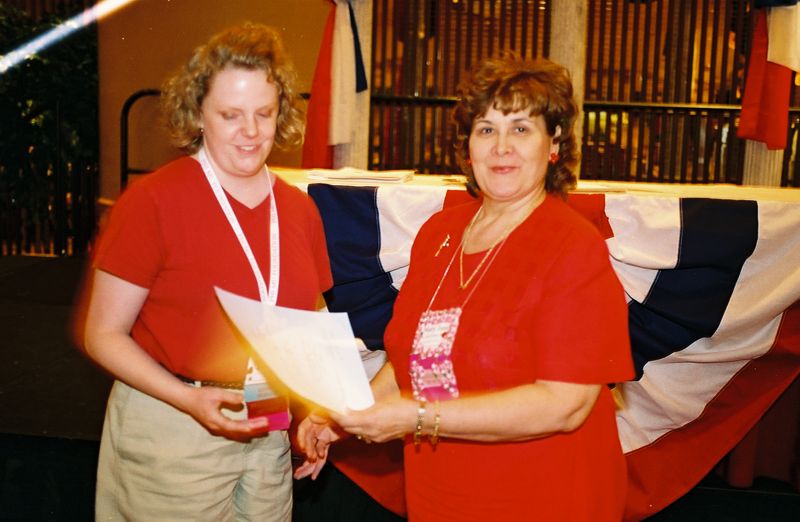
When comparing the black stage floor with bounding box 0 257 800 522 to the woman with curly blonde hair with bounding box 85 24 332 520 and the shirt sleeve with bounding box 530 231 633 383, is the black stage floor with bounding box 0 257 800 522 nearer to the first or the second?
the woman with curly blonde hair with bounding box 85 24 332 520

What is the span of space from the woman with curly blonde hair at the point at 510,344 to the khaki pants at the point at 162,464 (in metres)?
0.19

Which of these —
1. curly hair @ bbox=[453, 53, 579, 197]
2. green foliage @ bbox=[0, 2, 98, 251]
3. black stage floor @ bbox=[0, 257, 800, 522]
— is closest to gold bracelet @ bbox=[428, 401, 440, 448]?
curly hair @ bbox=[453, 53, 579, 197]

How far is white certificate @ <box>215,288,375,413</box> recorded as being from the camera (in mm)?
1354

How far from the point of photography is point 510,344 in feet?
4.83

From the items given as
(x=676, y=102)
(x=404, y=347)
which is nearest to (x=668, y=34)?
(x=676, y=102)

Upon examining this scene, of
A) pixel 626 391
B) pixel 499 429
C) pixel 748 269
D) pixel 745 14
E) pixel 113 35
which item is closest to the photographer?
pixel 499 429

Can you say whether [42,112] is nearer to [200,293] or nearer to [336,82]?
[336,82]

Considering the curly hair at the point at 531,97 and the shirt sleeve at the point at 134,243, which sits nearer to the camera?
the shirt sleeve at the point at 134,243

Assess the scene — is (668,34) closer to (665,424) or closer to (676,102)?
(676,102)

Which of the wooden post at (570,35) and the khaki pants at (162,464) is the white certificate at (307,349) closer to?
the khaki pants at (162,464)

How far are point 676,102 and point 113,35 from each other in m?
5.39

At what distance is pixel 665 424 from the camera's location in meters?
2.72

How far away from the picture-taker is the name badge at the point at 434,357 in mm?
1526

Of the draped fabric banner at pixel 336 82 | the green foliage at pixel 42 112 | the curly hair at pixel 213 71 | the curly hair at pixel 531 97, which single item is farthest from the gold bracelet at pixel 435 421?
the green foliage at pixel 42 112
